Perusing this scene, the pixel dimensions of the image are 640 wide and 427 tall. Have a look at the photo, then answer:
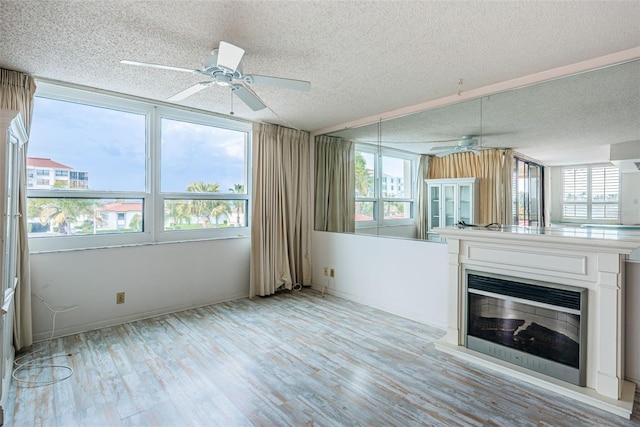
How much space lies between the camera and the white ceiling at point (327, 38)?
1.87m

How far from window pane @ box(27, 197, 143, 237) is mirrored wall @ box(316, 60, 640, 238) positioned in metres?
2.59

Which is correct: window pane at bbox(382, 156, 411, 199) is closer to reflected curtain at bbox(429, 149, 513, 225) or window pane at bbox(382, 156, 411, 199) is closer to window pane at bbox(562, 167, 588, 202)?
reflected curtain at bbox(429, 149, 513, 225)

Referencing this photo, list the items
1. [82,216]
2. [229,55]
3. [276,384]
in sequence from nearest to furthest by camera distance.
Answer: [229,55] < [276,384] < [82,216]

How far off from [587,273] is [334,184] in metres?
3.00

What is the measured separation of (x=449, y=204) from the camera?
3.37m

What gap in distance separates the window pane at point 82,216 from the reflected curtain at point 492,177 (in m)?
3.52

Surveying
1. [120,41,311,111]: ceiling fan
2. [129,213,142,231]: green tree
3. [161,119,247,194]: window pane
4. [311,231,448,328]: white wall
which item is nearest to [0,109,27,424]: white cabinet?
[120,41,311,111]: ceiling fan

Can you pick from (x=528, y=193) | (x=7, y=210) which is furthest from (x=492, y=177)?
(x=7, y=210)

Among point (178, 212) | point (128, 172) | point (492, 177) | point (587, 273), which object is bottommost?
point (587, 273)

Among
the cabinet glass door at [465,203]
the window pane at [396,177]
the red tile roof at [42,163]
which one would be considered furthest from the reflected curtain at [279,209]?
the cabinet glass door at [465,203]

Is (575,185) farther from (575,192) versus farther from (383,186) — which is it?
(383,186)

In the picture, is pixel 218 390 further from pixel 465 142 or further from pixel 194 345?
pixel 465 142

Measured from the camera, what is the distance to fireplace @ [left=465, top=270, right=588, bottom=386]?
91.0 inches

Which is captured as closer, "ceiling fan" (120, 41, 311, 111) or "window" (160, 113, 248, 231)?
"ceiling fan" (120, 41, 311, 111)
